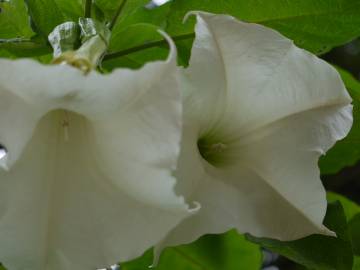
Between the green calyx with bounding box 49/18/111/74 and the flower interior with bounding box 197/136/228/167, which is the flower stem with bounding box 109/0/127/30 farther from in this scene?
the flower interior with bounding box 197/136/228/167

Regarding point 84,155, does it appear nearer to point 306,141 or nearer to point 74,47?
point 74,47

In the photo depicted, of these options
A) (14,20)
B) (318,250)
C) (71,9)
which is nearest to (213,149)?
(318,250)

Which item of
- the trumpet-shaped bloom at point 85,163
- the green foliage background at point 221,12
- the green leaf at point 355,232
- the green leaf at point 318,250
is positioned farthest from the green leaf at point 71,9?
the green leaf at point 355,232

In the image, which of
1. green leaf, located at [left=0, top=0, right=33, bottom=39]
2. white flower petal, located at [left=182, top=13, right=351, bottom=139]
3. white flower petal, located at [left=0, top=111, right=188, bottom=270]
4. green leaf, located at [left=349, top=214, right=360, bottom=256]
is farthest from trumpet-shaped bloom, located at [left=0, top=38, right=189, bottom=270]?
green leaf, located at [left=349, top=214, right=360, bottom=256]

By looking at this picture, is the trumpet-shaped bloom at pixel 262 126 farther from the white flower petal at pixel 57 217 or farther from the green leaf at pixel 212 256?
the green leaf at pixel 212 256

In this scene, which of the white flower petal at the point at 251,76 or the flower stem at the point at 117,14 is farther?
the flower stem at the point at 117,14

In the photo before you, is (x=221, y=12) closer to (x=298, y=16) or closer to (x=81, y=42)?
(x=298, y=16)

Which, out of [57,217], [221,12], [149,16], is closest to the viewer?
[57,217]

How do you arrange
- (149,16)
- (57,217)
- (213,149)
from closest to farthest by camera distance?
(57,217)
(213,149)
(149,16)
